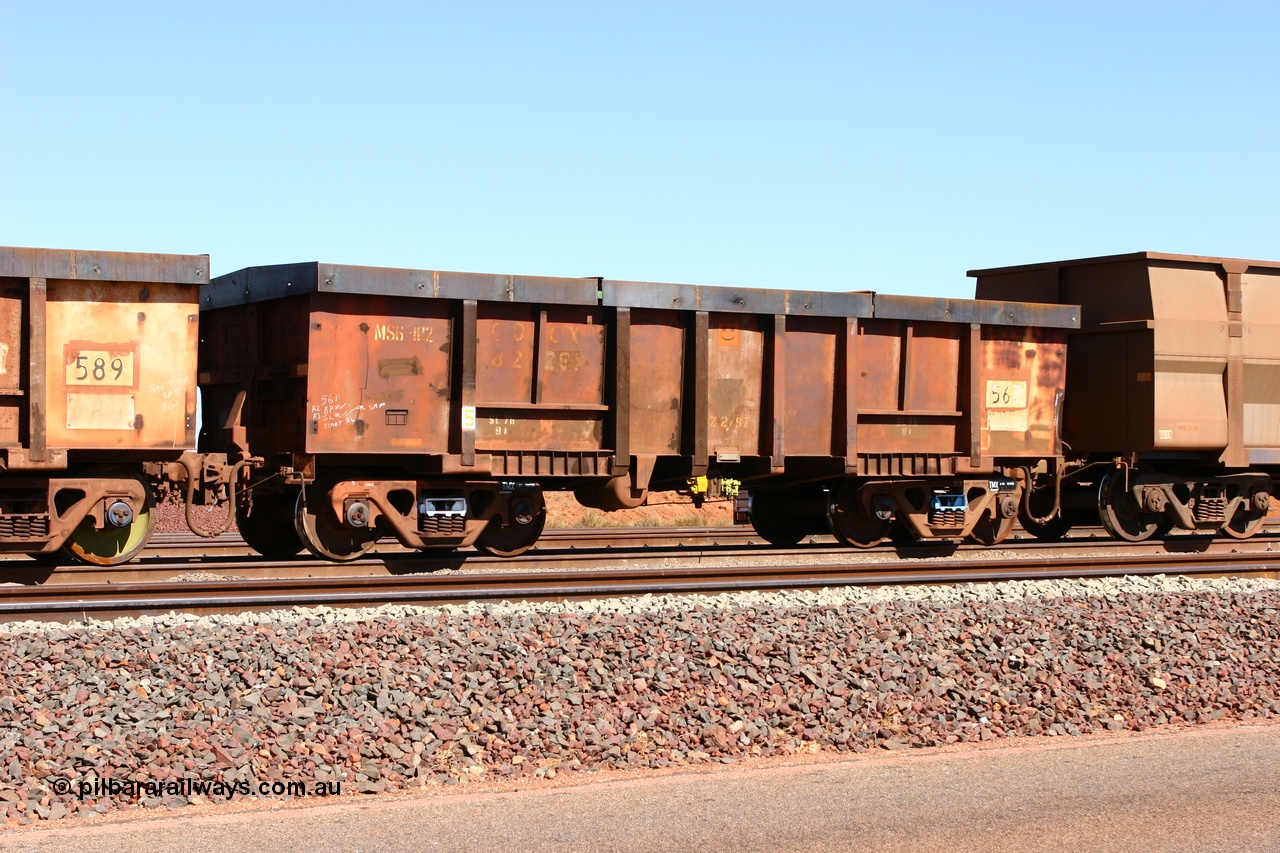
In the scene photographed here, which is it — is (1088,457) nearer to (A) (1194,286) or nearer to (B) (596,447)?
(A) (1194,286)

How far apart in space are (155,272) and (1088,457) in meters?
11.1

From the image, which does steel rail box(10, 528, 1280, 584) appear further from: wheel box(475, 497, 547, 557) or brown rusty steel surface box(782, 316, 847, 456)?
brown rusty steel surface box(782, 316, 847, 456)

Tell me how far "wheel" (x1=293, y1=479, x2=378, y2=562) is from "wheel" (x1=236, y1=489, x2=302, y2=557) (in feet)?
4.09

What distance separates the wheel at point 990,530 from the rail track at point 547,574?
0.67 ft

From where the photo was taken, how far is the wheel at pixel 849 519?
14.8 meters

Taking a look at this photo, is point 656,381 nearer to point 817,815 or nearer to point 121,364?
point 121,364

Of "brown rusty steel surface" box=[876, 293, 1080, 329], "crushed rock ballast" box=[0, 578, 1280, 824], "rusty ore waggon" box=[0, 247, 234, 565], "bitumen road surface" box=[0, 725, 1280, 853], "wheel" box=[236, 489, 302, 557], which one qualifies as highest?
"brown rusty steel surface" box=[876, 293, 1080, 329]

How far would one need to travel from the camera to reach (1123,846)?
5.22m

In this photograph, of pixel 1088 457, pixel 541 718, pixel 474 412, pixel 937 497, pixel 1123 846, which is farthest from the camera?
pixel 1088 457

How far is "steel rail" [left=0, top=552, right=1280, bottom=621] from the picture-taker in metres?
8.92

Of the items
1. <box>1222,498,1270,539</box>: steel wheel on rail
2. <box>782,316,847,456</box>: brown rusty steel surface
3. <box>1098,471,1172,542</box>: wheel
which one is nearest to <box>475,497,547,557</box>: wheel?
<box>782,316,847,456</box>: brown rusty steel surface

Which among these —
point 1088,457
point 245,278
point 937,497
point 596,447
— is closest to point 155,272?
point 245,278

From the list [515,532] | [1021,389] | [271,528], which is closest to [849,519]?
[1021,389]

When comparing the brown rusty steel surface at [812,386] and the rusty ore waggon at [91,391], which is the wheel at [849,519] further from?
the rusty ore waggon at [91,391]
